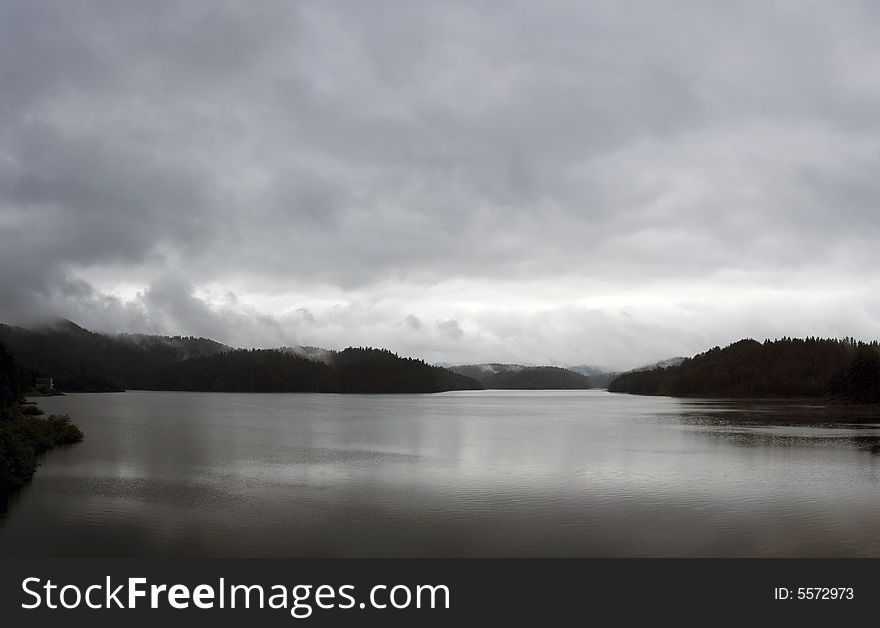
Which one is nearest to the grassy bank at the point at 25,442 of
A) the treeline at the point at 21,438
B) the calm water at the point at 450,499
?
the treeline at the point at 21,438

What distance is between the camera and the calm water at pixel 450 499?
86.6 feet

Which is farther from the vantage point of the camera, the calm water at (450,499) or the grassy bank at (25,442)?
the grassy bank at (25,442)

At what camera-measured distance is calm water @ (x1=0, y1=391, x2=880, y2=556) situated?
2641 cm

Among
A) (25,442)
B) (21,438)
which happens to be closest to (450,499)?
(25,442)

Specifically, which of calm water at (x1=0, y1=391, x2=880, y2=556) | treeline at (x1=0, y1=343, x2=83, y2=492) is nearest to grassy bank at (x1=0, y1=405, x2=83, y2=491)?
treeline at (x1=0, y1=343, x2=83, y2=492)

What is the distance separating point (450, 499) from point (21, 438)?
38.4 meters

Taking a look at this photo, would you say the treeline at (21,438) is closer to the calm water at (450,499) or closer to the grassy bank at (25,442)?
the grassy bank at (25,442)

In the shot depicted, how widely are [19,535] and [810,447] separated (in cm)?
6378

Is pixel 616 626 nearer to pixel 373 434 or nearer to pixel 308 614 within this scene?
pixel 308 614

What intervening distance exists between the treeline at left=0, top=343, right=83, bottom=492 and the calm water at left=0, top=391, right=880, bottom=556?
1482 mm

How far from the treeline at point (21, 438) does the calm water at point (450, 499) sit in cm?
148

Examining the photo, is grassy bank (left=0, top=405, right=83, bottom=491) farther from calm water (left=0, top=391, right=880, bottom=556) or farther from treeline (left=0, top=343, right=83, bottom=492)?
calm water (left=0, top=391, right=880, bottom=556)

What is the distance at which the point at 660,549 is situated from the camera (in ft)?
84.4

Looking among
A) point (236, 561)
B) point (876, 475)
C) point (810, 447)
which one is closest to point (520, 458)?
point (876, 475)
